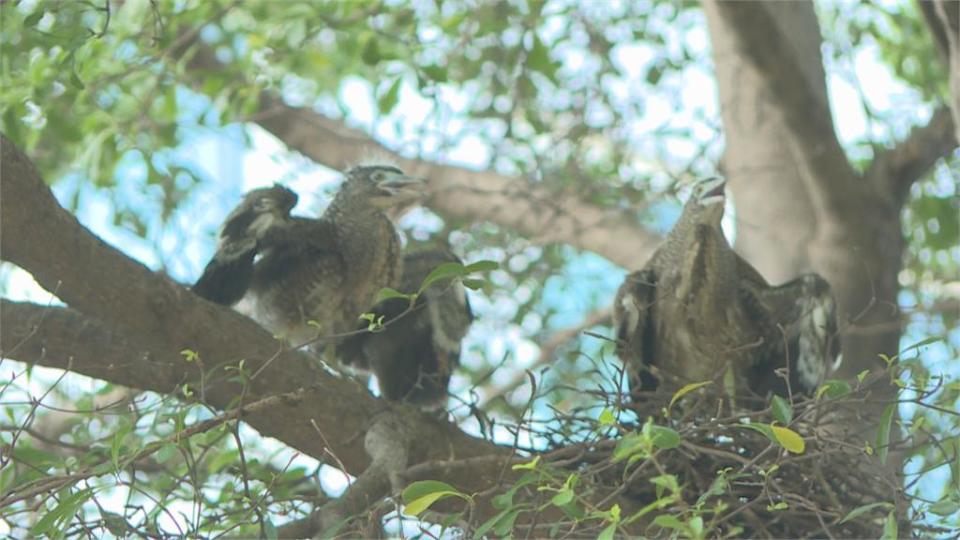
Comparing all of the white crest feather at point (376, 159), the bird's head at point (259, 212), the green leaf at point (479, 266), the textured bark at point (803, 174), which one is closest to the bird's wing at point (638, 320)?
the textured bark at point (803, 174)

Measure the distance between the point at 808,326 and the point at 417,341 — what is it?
57.3 inches

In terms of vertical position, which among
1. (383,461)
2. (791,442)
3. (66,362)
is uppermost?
(66,362)

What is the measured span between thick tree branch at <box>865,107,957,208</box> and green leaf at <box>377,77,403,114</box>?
1.93m

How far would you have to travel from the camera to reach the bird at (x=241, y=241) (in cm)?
491

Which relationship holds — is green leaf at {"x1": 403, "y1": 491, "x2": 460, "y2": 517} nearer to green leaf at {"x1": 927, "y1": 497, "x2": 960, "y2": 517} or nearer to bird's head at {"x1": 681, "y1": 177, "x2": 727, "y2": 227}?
green leaf at {"x1": 927, "y1": 497, "x2": 960, "y2": 517}

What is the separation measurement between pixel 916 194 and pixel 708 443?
3116 millimetres

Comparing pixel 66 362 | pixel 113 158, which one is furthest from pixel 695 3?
pixel 66 362

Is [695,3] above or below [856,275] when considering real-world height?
above

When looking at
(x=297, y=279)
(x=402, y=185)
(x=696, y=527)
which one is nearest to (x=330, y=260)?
(x=297, y=279)

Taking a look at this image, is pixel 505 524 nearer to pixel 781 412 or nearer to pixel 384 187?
pixel 781 412

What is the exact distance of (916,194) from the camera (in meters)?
7.25

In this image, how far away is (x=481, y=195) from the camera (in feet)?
22.9

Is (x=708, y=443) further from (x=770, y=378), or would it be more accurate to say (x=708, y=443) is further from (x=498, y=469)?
(x=770, y=378)

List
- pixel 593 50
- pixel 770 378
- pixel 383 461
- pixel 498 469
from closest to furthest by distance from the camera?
pixel 383 461 → pixel 498 469 → pixel 770 378 → pixel 593 50
